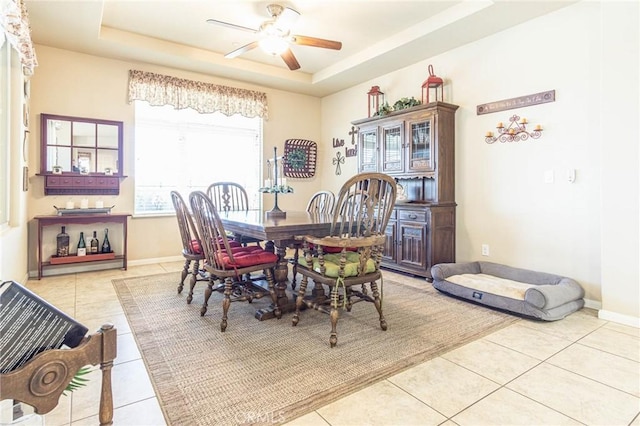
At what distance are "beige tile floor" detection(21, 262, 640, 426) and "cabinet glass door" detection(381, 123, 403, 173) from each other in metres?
2.42

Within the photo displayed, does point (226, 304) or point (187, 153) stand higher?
point (187, 153)

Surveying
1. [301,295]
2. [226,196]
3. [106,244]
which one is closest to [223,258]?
[301,295]

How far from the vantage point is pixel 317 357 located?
206 centimetres

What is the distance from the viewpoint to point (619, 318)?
262 centimetres

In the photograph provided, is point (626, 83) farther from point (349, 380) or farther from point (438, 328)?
point (349, 380)

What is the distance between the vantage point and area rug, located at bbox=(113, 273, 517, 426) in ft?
5.33

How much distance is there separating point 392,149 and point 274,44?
1.91 meters

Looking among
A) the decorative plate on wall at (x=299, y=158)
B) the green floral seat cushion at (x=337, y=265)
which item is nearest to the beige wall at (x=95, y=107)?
the decorative plate on wall at (x=299, y=158)

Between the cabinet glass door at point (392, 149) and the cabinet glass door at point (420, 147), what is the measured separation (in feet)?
0.53

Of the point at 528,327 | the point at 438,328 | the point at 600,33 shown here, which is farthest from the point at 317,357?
the point at 600,33

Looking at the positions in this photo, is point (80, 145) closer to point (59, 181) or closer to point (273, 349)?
point (59, 181)

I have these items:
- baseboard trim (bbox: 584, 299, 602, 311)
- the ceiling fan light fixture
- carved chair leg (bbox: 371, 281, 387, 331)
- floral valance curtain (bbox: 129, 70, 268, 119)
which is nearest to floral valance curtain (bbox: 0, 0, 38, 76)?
floral valance curtain (bbox: 129, 70, 268, 119)

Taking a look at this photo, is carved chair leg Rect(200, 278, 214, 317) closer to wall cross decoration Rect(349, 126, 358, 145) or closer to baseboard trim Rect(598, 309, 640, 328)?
baseboard trim Rect(598, 309, 640, 328)

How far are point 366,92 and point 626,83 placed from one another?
10.6ft
